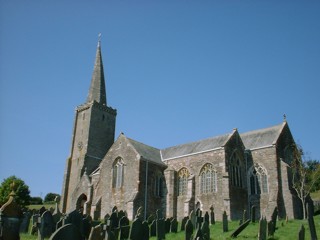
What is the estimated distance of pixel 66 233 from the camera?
786cm

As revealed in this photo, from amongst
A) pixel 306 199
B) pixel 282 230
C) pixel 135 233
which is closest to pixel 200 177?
pixel 306 199

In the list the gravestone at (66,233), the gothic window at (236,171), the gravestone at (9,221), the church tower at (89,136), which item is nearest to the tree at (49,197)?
the church tower at (89,136)

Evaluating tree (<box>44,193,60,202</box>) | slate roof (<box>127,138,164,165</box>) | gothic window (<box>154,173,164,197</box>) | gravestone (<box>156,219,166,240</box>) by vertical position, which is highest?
slate roof (<box>127,138,164,165</box>)

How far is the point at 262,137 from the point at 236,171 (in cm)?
503

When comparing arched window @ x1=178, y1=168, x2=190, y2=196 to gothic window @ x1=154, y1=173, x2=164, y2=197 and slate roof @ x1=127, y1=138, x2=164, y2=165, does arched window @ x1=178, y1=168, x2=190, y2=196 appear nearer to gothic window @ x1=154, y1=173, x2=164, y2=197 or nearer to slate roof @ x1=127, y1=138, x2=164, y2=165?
gothic window @ x1=154, y1=173, x2=164, y2=197

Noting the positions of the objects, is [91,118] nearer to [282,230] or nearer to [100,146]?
[100,146]

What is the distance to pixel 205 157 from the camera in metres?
32.2

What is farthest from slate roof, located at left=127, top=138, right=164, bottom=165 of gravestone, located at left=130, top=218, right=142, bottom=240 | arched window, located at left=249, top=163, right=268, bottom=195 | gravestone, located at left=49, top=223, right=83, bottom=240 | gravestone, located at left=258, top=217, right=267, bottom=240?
gravestone, located at left=49, top=223, right=83, bottom=240

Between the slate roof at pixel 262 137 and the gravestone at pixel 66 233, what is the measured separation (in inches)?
1053

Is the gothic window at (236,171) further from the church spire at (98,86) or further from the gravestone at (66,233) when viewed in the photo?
the gravestone at (66,233)

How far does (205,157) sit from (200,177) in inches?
78.8

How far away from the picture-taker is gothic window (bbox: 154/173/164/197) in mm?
33281

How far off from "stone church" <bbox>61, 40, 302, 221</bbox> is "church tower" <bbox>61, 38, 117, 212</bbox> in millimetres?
3150

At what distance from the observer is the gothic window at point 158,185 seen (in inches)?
1310
